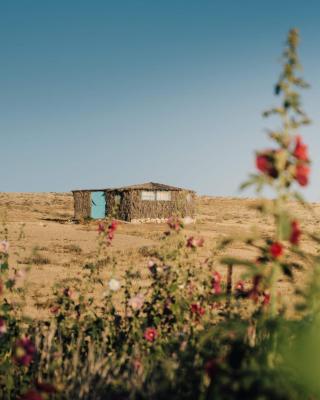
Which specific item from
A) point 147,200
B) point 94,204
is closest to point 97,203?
point 94,204

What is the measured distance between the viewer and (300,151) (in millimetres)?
2281

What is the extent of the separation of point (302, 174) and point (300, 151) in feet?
0.41

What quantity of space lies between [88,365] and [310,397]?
170 cm

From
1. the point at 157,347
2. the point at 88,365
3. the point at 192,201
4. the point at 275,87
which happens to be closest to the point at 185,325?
the point at 157,347

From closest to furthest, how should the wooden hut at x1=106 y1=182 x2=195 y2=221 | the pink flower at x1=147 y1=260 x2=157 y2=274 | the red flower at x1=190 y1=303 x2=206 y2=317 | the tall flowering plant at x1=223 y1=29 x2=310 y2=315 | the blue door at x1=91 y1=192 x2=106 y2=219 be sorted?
the tall flowering plant at x1=223 y1=29 x2=310 y2=315 < the red flower at x1=190 y1=303 x2=206 y2=317 < the pink flower at x1=147 y1=260 x2=157 y2=274 < the wooden hut at x1=106 y1=182 x2=195 y2=221 < the blue door at x1=91 y1=192 x2=106 y2=219

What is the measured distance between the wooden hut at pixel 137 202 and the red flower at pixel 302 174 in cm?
2704

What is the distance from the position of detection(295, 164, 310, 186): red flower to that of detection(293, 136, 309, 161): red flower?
0.14 ft

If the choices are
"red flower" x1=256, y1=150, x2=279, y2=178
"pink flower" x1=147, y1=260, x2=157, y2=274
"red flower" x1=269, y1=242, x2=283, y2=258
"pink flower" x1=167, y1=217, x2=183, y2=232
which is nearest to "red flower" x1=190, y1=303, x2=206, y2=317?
"pink flower" x1=147, y1=260, x2=157, y2=274

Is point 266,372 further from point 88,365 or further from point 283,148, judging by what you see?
point 88,365

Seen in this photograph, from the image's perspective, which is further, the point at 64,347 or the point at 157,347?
the point at 64,347

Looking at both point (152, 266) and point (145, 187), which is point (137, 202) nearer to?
point (145, 187)

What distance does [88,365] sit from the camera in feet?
10.7

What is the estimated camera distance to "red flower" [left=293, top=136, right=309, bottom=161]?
89.6 inches

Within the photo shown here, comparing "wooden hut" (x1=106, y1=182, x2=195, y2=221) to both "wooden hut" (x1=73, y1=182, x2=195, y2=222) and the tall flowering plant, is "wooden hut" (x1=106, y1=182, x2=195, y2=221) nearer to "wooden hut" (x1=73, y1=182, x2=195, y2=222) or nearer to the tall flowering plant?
"wooden hut" (x1=73, y1=182, x2=195, y2=222)
